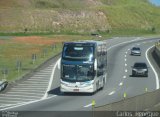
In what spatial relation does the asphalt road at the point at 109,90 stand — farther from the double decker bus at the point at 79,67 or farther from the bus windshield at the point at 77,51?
the bus windshield at the point at 77,51

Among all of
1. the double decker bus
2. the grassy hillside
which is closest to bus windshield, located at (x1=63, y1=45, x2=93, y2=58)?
the double decker bus

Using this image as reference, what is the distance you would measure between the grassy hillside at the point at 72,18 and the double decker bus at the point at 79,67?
316 ft

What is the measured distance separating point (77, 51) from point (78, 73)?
1780mm

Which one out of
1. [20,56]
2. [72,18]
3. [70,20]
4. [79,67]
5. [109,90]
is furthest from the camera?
[72,18]

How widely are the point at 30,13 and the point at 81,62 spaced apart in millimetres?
111526

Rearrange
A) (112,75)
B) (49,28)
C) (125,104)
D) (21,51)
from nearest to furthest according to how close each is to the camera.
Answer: (125,104) → (112,75) → (21,51) → (49,28)

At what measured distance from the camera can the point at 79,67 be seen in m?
41.3

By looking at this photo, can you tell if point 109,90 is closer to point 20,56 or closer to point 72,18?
point 20,56

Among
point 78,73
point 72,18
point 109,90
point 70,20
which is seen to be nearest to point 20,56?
point 109,90

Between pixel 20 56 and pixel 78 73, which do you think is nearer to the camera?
pixel 78 73

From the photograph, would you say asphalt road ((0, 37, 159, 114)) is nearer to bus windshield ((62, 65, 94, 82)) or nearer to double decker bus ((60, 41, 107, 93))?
double decker bus ((60, 41, 107, 93))

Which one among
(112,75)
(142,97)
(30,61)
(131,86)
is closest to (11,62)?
(30,61)

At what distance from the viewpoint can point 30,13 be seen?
151m

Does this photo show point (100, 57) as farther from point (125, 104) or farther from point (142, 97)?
point (125, 104)
